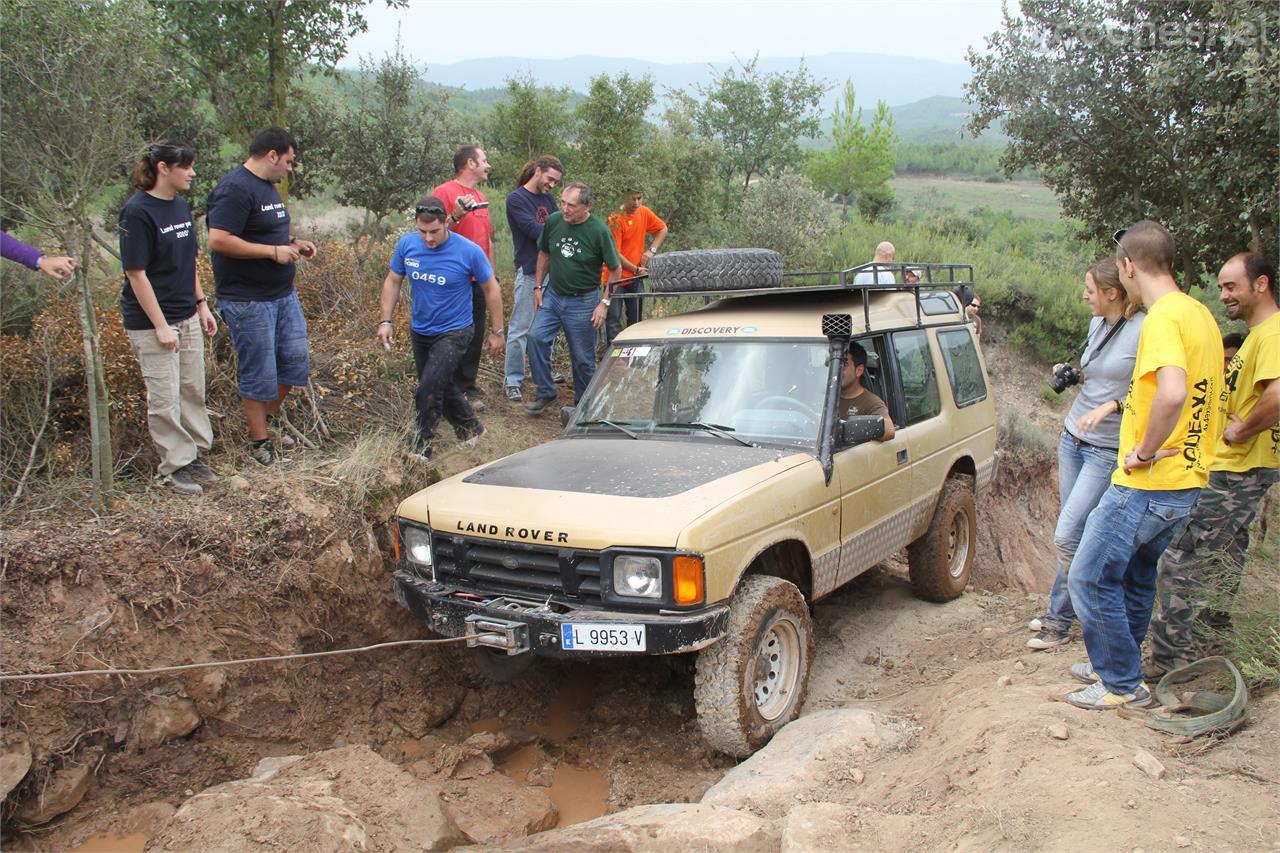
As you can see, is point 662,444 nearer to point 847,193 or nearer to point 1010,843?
point 1010,843

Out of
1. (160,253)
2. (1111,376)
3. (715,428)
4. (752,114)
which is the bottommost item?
(715,428)

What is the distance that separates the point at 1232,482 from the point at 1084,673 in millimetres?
1131

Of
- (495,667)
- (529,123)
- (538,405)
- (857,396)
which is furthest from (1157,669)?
(529,123)

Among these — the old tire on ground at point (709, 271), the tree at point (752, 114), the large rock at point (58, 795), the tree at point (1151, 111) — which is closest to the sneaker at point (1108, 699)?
the old tire on ground at point (709, 271)

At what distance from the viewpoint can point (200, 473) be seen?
219 inches

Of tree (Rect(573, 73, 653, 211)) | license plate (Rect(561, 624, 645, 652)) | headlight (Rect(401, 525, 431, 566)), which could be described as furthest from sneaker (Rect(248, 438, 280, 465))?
tree (Rect(573, 73, 653, 211))

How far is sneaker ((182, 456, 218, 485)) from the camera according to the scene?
5.53 m

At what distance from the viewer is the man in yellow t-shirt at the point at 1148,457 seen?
3.78 metres

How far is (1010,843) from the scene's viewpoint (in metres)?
3.07

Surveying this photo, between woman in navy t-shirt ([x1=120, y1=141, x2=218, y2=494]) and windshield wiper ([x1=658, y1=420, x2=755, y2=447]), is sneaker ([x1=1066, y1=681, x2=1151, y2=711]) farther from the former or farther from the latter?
woman in navy t-shirt ([x1=120, y1=141, x2=218, y2=494])

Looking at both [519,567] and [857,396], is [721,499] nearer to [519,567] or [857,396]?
[519,567]

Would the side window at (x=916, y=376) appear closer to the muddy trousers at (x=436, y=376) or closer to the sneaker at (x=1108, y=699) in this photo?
the sneaker at (x=1108, y=699)

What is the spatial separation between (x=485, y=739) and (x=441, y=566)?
3.08 ft

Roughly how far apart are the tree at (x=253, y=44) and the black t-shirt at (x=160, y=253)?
4918 millimetres
